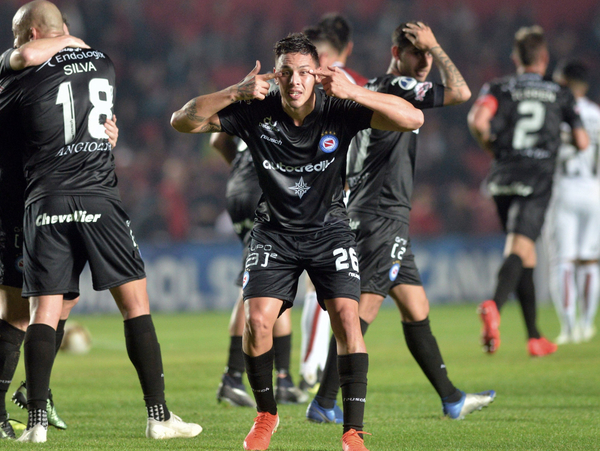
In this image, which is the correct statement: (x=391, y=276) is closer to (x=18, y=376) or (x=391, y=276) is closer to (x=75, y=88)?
(x=75, y=88)

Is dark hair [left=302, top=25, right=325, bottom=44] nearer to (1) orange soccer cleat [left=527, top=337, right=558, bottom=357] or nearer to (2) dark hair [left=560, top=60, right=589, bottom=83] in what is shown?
(1) orange soccer cleat [left=527, top=337, right=558, bottom=357]

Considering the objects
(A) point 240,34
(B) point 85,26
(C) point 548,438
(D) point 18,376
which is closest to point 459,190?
(A) point 240,34

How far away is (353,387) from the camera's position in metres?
4.21

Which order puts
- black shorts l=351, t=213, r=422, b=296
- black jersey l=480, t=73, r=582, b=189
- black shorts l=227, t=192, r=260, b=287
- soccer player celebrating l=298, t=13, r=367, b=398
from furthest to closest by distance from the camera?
black jersey l=480, t=73, r=582, b=189
soccer player celebrating l=298, t=13, r=367, b=398
black shorts l=227, t=192, r=260, b=287
black shorts l=351, t=213, r=422, b=296

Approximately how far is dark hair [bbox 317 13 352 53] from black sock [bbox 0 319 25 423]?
3318mm

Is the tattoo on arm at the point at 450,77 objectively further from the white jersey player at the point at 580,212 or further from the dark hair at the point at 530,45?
the white jersey player at the point at 580,212

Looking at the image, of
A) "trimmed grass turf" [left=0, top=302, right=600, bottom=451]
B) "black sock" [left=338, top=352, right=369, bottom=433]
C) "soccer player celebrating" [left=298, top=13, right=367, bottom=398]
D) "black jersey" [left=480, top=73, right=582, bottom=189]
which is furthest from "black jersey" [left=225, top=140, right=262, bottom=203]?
"black jersey" [left=480, top=73, right=582, bottom=189]

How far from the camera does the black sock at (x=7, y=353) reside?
487 cm

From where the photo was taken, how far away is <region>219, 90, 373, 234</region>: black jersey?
4.36 m

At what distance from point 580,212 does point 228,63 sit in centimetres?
1242

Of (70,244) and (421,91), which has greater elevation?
(421,91)

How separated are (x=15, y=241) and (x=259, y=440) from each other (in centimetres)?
185

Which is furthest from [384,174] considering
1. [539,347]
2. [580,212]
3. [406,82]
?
[580,212]

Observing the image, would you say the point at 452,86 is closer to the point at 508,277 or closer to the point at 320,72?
the point at 320,72
